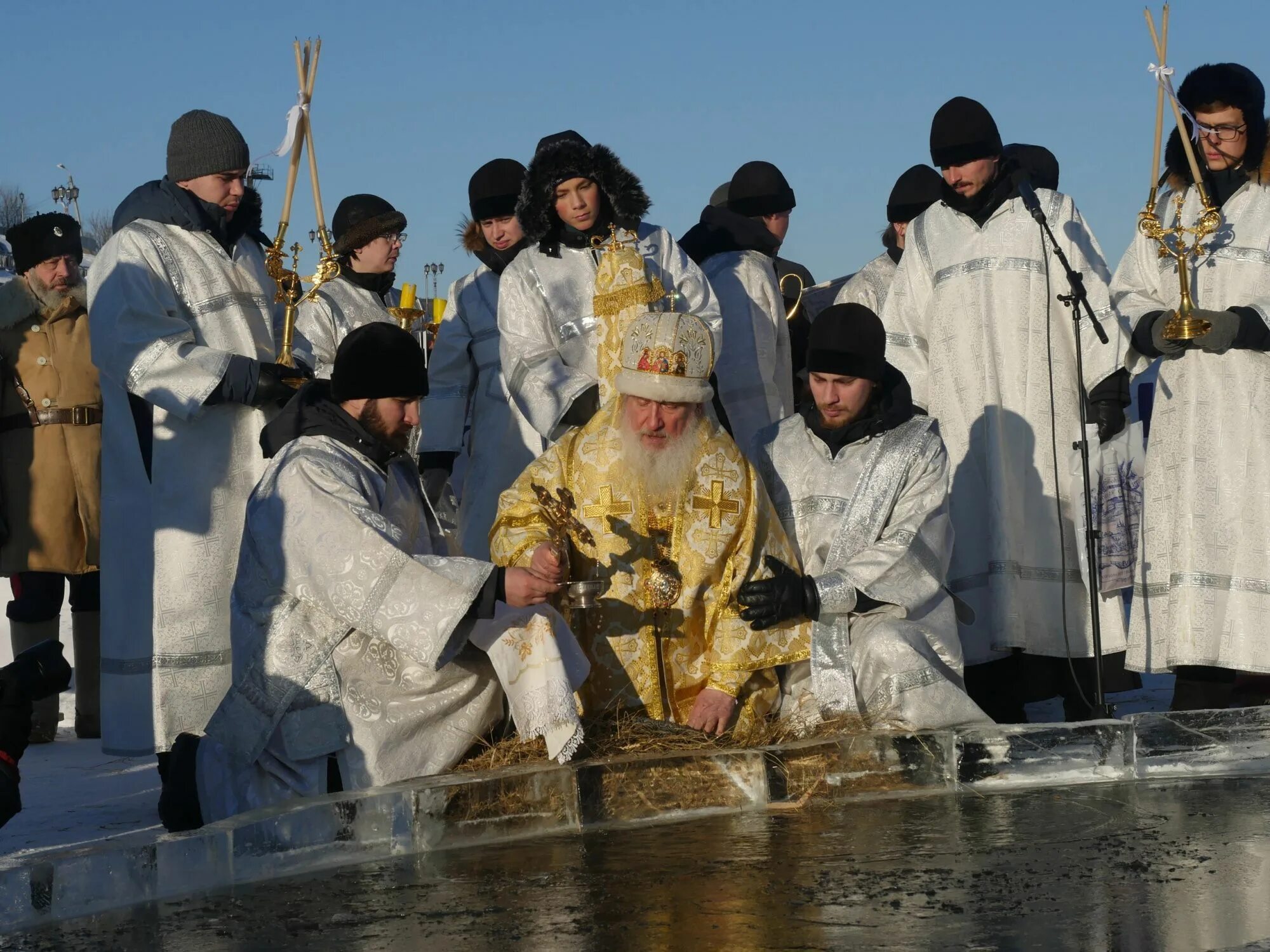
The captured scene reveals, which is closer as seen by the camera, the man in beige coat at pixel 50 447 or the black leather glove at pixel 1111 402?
the black leather glove at pixel 1111 402

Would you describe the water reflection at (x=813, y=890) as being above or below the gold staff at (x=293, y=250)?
below

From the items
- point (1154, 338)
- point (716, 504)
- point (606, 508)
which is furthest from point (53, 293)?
point (1154, 338)

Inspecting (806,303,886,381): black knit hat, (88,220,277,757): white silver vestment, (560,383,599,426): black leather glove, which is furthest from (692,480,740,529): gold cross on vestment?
(88,220,277,757): white silver vestment

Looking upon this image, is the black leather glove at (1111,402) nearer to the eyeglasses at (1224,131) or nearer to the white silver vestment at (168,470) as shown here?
the eyeglasses at (1224,131)

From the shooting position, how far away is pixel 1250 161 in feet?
26.3

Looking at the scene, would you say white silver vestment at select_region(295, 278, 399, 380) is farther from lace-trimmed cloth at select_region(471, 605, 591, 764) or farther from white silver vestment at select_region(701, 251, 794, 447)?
lace-trimmed cloth at select_region(471, 605, 591, 764)

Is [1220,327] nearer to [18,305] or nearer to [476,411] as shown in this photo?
[476,411]

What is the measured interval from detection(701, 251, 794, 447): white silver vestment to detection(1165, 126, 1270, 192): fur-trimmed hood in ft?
7.22

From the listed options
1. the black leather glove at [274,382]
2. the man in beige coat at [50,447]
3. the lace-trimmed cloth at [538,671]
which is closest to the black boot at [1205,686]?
the lace-trimmed cloth at [538,671]

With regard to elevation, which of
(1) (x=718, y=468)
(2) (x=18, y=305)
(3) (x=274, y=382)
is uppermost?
(2) (x=18, y=305)

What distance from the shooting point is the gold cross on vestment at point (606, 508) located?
6762 millimetres

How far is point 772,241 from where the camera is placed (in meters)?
9.91

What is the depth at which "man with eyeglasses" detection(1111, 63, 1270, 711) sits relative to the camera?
7824 mm

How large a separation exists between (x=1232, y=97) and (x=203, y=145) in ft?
13.9
